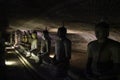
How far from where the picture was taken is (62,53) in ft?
21.4

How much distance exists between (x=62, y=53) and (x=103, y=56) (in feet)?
7.81

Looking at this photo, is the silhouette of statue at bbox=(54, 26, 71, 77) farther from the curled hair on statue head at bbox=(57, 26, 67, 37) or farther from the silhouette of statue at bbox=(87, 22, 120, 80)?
the silhouette of statue at bbox=(87, 22, 120, 80)

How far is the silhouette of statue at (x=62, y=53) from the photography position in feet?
20.0

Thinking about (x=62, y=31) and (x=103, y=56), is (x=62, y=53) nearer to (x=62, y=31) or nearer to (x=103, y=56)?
(x=62, y=31)

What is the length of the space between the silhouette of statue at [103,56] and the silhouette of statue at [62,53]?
163 centimetres

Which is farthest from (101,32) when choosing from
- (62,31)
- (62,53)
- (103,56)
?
(62,53)

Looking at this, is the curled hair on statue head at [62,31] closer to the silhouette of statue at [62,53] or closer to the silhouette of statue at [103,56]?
the silhouette of statue at [62,53]

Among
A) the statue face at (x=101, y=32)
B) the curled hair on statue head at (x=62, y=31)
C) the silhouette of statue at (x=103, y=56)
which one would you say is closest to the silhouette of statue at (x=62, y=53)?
the curled hair on statue head at (x=62, y=31)

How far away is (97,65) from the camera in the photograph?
4.44 metres

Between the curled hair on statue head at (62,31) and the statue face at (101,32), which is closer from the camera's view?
the statue face at (101,32)

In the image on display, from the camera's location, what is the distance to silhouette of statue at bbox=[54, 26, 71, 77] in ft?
20.0

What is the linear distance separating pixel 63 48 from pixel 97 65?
7.32 ft

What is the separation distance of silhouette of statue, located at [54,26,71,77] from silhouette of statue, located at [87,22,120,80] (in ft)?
5.36

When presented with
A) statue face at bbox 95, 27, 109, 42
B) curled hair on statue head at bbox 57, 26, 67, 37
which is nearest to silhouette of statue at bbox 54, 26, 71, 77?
curled hair on statue head at bbox 57, 26, 67, 37
